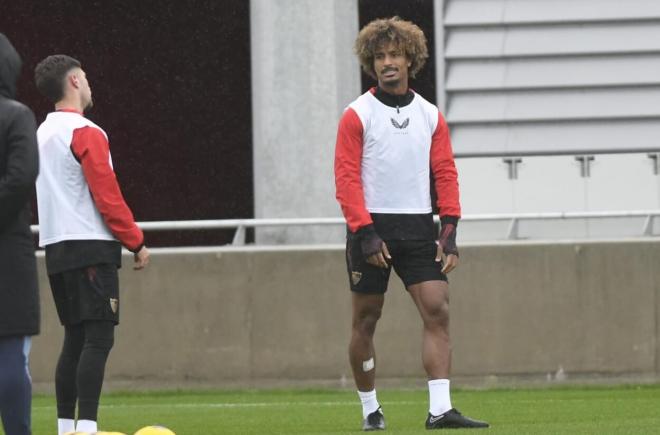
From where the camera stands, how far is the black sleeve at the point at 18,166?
641cm

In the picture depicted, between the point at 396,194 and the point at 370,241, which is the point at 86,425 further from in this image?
the point at 396,194

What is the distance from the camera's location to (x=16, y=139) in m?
6.46

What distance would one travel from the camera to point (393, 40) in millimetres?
8906

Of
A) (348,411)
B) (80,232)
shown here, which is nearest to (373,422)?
(80,232)

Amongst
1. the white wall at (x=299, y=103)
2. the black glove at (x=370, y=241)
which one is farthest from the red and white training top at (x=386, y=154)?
the white wall at (x=299, y=103)

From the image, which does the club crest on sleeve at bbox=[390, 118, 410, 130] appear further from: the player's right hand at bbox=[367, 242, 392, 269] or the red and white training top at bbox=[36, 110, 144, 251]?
the red and white training top at bbox=[36, 110, 144, 251]

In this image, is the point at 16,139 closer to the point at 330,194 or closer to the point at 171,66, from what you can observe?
the point at 330,194

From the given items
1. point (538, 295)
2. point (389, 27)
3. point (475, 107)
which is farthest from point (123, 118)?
point (389, 27)

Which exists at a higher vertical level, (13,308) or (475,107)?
(475,107)

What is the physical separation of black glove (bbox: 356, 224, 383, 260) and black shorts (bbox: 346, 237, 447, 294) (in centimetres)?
14

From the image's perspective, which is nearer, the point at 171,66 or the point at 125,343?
the point at 125,343

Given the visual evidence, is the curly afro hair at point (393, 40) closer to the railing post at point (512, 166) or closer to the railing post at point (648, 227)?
the railing post at point (648, 227)

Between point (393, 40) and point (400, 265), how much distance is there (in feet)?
3.61

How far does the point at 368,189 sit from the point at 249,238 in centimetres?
1348
